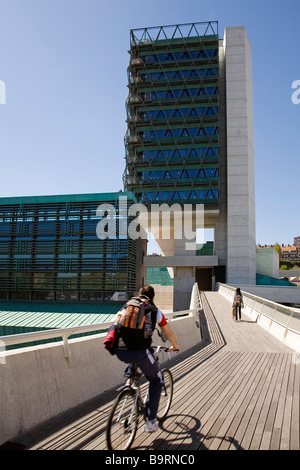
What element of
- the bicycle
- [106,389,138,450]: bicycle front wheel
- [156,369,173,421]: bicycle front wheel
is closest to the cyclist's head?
the bicycle

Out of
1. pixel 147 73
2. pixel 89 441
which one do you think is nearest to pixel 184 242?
pixel 147 73

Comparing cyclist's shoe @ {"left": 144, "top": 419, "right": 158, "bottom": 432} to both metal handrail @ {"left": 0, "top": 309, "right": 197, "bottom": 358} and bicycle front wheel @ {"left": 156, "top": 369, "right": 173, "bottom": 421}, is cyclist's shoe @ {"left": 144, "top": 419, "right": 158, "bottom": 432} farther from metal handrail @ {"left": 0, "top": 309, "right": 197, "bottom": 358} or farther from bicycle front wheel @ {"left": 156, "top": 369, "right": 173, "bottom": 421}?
metal handrail @ {"left": 0, "top": 309, "right": 197, "bottom": 358}

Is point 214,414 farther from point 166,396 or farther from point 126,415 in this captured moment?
point 126,415

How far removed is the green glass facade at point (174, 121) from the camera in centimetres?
5553

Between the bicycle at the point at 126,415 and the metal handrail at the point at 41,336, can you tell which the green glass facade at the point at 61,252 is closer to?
the metal handrail at the point at 41,336

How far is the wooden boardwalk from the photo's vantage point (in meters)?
4.30

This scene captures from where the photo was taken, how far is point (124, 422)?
4.01 m

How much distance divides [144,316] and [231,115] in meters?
60.7

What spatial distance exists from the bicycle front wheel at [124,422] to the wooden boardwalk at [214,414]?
249mm

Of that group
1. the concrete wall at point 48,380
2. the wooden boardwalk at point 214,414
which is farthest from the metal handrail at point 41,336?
the wooden boardwalk at point 214,414

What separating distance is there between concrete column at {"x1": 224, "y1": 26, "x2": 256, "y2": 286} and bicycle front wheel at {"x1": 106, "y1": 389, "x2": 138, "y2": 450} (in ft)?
178

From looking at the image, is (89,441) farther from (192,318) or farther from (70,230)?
(70,230)

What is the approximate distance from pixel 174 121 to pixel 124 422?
57.1 meters
